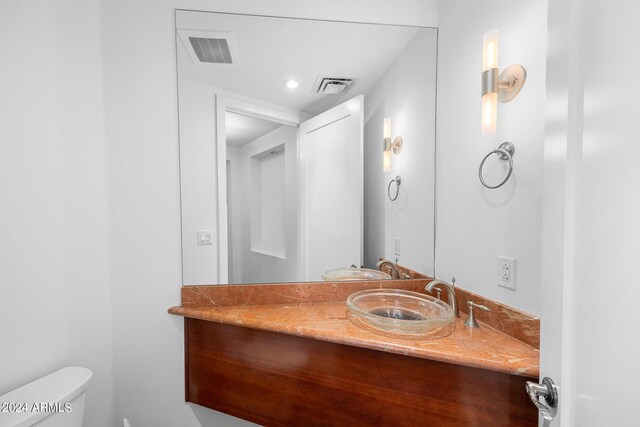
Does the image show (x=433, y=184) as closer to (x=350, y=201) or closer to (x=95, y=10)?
(x=350, y=201)

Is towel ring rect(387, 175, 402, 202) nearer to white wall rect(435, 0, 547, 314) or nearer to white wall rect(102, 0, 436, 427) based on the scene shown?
white wall rect(435, 0, 547, 314)

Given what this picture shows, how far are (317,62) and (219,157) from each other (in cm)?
69

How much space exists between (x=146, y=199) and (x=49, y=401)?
0.77m

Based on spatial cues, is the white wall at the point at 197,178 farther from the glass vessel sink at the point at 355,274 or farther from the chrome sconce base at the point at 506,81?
the chrome sconce base at the point at 506,81

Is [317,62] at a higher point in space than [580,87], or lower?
higher

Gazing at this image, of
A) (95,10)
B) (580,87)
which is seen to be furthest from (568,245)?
(95,10)

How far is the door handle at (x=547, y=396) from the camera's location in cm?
59

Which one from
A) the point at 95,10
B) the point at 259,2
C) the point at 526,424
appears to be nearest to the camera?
the point at 526,424

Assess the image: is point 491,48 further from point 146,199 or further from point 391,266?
point 146,199

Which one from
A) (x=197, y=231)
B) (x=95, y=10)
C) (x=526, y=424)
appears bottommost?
(x=526, y=424)

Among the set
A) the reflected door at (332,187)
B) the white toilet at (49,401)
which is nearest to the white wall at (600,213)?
the reflected door at (332,187)

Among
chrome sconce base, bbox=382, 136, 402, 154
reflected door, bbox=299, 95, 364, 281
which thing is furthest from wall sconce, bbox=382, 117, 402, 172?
reflected door, bbox=299, 95, 364, 281

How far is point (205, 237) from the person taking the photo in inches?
52.8

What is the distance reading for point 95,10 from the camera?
3.94 ft
